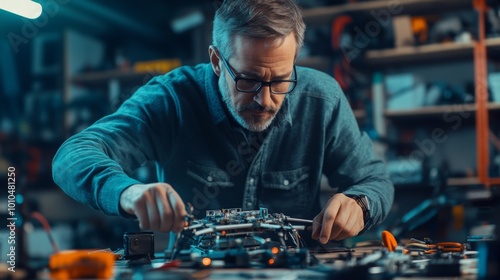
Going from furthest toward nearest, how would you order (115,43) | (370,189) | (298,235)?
(115,43), (370,189), (298,235)

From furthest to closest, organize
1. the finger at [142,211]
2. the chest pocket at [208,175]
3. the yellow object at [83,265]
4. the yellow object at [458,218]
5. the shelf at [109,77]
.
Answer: the shelf at [109,77], the yellow object at [458,218], the chest pocket at [208,175], the finger at [142,211], the yellow object at [83,265]

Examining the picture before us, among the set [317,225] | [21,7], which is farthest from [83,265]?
[21,7]

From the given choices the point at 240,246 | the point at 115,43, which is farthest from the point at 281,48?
the point at 115,43

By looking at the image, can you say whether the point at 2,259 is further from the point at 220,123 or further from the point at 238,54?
the point at 238,54

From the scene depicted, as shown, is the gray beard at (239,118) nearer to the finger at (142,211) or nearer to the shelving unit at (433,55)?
the finger at (142,211)

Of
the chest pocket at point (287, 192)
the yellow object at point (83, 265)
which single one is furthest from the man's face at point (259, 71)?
the yellow object at point (83, 265)

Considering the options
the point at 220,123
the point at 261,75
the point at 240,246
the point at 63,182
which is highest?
the point at 261,75

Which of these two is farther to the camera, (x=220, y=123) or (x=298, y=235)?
(x=220, y=123)

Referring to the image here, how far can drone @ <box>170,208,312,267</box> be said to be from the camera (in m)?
0.97

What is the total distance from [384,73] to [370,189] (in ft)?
7.29

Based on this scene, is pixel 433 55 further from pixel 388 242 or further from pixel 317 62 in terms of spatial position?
pixel 388 242

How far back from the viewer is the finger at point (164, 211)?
3.30 feet

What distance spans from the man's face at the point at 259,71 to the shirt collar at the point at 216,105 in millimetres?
106

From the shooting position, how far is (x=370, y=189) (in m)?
1.59
